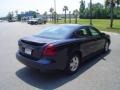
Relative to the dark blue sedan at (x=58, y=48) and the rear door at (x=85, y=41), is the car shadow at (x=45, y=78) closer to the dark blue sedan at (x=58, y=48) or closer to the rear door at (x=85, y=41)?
the dark blue sedan at (x=58, y=48)

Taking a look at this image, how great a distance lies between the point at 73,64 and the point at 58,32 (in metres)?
1.16

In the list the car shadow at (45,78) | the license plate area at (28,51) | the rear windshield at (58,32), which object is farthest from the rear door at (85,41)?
the license plate area at (28,51)

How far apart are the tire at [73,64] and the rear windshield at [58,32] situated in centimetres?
72

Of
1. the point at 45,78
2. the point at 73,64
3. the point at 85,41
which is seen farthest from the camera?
the point at 85,41

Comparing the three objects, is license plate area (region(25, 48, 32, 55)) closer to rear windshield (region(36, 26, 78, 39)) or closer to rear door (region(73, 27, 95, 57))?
rear windshield (region(36, 26, 78, 39))

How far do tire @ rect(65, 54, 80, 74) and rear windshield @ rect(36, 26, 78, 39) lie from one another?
0.72m

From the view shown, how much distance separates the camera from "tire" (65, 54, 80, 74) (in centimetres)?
595

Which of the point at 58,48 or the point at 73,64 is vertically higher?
the point at 58,48

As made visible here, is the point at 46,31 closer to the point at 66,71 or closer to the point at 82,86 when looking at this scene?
the point at 66,71

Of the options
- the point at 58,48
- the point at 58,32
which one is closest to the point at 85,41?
the point at 58,32

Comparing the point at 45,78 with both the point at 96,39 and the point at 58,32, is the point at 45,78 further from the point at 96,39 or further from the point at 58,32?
the point at 96,39

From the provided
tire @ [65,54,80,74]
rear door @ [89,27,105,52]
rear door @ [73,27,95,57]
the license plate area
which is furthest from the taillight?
rear door @ [89,27,105,52]

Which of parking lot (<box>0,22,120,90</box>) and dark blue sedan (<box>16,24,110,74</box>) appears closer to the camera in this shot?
parking lot (<box>0,22,120,90</box>)

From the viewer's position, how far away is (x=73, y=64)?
6191 millimetres
